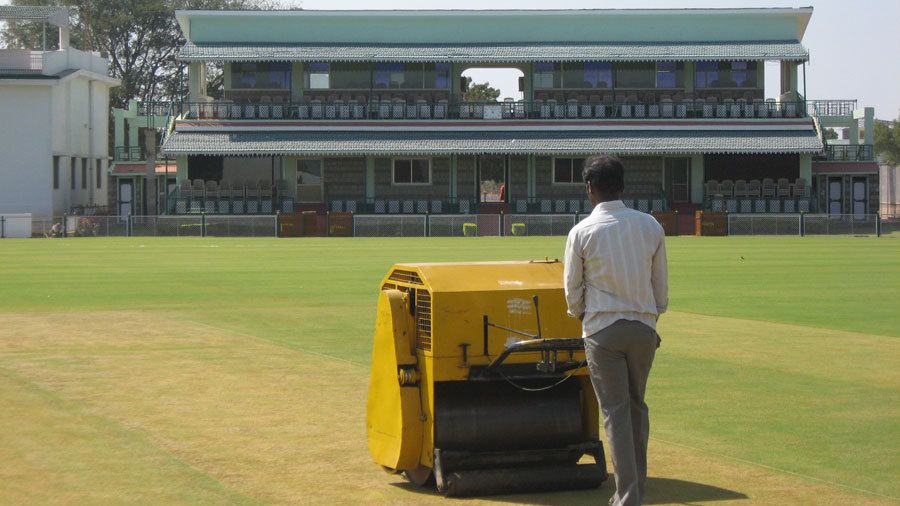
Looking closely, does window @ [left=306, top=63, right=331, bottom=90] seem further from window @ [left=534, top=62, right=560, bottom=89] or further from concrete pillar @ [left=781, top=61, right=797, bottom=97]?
concrete pillar @ [left=781, top=61, right=797, bottom=97]

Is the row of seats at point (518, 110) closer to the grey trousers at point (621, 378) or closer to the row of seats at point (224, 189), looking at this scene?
the row of seats at point (224, 189)

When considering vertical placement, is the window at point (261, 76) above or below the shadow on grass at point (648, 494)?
above

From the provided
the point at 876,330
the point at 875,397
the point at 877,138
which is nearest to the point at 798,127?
the point at 877,138

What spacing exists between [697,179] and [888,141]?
46.3m

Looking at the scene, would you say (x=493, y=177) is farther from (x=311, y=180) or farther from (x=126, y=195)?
(x=126, y=195)

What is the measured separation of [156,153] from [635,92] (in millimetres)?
27631

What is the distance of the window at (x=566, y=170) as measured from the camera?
70312 mm

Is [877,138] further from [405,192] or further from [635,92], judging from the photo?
[405,192]

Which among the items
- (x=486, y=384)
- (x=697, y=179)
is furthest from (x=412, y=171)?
(x=486, y=384)

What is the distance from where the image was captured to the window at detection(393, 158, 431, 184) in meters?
70.8

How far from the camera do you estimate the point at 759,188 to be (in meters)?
67.8

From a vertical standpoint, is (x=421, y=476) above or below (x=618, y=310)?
below

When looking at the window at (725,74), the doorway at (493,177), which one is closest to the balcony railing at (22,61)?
the doorway at (493,177)

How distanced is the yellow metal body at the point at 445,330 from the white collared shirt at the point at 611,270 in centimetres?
96
